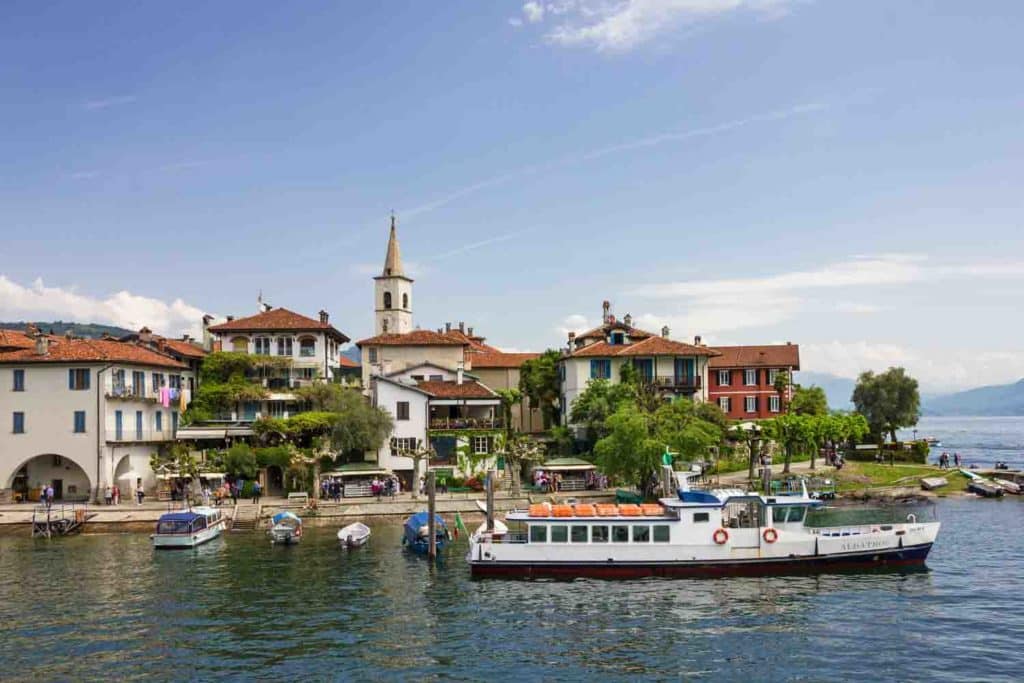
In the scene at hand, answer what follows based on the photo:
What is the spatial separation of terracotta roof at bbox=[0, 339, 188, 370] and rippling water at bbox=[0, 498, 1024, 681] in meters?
21.6

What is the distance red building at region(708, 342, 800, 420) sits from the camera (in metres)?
91.8

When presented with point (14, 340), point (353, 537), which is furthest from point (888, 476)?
point (14, 340)

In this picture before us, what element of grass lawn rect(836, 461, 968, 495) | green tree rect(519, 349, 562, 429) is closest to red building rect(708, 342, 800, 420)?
grass lawn rect(836, 461, 968, 495)

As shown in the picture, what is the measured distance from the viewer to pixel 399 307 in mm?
103562

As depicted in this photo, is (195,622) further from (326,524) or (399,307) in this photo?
(399,307)

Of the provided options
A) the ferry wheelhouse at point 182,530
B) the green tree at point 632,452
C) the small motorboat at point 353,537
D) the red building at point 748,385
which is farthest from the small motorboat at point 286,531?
the red building at point 748,385

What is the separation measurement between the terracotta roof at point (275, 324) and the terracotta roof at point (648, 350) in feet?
80.0

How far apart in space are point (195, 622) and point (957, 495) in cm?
5751

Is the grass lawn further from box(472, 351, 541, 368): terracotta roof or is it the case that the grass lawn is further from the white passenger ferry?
box(472, 351, 541, 368): terracotta roof

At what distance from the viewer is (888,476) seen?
7206cm

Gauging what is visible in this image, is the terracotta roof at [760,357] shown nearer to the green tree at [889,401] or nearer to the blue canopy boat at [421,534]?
the green tree at [889,401]

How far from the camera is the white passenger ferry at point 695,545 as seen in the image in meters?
41.8

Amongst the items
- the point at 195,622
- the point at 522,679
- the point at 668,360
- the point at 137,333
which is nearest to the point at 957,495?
the point at 668,360

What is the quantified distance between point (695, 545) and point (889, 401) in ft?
203
